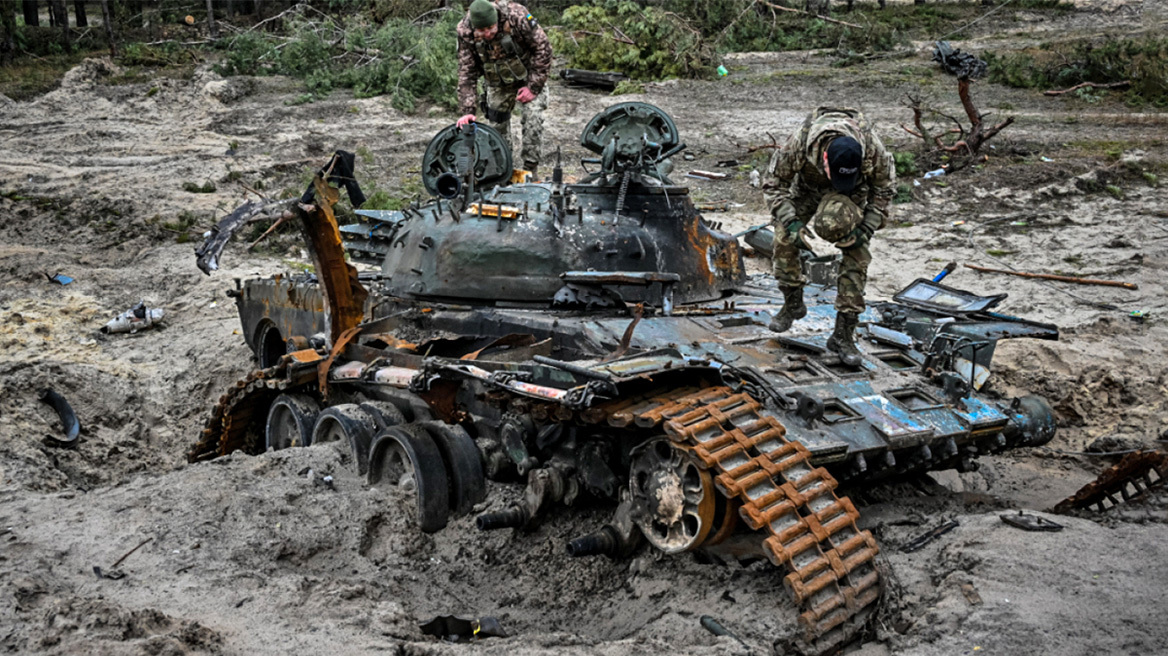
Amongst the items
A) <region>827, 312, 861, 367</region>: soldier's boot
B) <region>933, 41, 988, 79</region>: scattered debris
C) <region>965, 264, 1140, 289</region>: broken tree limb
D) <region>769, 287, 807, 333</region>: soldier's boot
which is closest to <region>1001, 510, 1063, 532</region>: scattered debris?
<region>827, 312, 861, 367</region>: soldier's boot

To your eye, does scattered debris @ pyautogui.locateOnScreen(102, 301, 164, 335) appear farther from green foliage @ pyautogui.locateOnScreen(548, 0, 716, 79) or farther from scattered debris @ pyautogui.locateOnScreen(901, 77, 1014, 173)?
scattered debris @ pyautogui.locateOnScreen(901, 77, 1014, 173)

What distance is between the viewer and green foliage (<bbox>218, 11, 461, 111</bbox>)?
1980 centimetres

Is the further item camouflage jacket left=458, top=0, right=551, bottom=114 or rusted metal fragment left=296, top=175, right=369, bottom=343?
camouflage jacket left=458, top=0, right=551, bottom=114

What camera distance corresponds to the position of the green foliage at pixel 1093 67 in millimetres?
17125

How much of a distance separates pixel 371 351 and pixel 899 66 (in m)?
15.1

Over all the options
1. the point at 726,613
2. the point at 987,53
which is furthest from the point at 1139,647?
the point at 987,53

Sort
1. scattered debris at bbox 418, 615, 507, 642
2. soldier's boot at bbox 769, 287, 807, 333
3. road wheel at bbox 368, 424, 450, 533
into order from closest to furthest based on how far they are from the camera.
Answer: scattered debris at bbox 418, 615, 507, 642 → road wheel at bbox 368, 424, 450, 533 → soldier's boot at bbox 769, 287, 807, 333

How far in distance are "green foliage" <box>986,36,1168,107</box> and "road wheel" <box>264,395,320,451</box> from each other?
46.6 ft

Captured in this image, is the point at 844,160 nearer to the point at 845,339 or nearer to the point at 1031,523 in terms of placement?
the point at 845,339

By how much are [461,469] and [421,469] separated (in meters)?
0.28

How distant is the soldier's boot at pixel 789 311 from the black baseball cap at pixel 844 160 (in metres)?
0.92

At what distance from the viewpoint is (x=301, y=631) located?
17.9 ft

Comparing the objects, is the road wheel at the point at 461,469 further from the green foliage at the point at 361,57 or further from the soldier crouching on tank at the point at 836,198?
the green foliage at the point at 361,57

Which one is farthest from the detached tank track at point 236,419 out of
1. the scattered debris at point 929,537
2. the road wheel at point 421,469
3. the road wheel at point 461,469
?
the scattered debris at point 929,537
